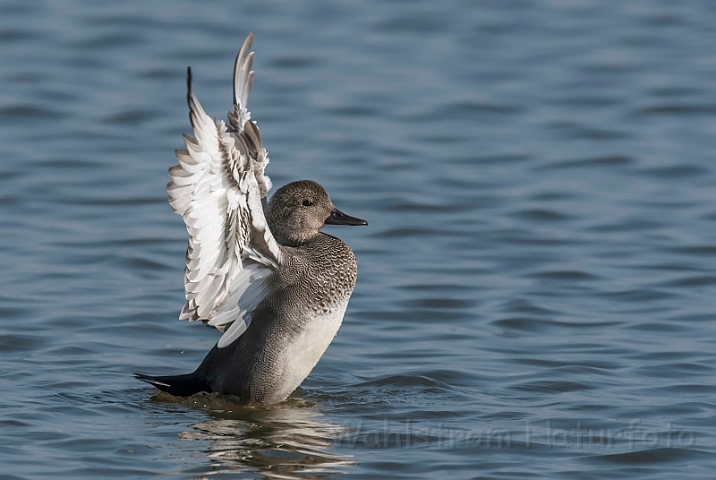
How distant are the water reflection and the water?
0.02 m

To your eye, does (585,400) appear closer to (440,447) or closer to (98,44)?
(440,447)

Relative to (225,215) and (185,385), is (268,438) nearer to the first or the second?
(185,385)

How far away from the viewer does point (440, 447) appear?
5.23 m

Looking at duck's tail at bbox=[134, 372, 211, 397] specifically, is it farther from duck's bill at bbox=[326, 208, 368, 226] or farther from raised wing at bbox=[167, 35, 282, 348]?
duck's bill at bbox=[326, 208, 368, 226]

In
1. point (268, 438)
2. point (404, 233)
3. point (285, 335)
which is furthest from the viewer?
point (404, 233)

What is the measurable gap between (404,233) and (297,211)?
290 centimetres

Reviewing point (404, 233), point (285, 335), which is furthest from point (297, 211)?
point (404, 233)

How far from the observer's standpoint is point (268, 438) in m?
5.32

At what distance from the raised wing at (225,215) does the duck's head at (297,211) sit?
0.10 metres

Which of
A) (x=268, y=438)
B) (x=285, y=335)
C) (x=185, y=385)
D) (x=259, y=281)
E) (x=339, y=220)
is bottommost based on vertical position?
(x=268, y=438)

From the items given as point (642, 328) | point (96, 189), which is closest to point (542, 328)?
point (642, 328)

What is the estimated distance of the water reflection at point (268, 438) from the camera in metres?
4.96

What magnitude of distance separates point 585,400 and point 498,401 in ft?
1.33

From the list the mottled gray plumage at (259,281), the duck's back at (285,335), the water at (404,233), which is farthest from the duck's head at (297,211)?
the water at (404,233)
